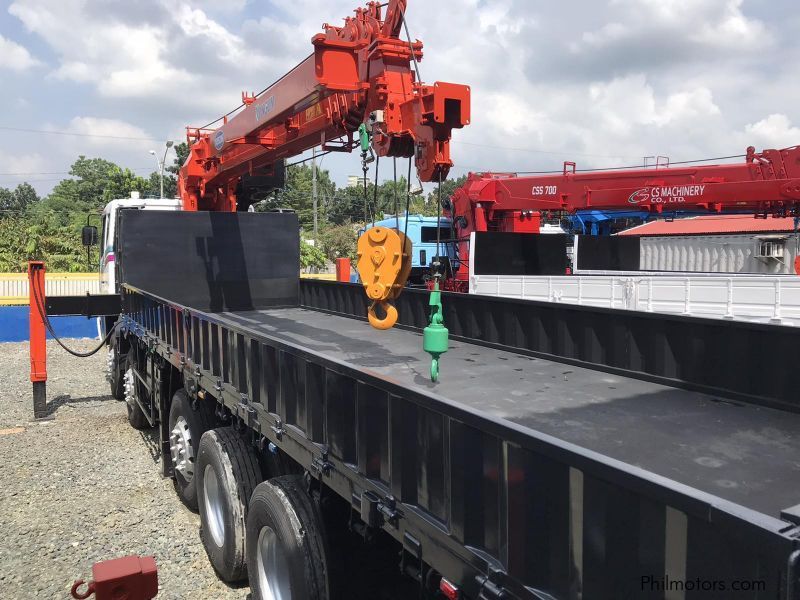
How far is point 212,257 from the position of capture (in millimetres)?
8523

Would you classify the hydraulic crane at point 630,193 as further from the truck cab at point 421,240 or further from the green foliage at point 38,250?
the green foliage at point 38,250

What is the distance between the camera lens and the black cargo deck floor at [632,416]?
2502 mm

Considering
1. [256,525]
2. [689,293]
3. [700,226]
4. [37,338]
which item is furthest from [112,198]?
[256,525]

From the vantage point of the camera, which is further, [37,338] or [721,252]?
[721,252]

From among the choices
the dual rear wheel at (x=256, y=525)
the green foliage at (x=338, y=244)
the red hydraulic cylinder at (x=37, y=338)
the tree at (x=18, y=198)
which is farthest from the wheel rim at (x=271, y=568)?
the tree at (x=18, y=198)

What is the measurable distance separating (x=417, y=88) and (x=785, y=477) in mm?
3410

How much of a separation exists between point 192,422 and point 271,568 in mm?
2167

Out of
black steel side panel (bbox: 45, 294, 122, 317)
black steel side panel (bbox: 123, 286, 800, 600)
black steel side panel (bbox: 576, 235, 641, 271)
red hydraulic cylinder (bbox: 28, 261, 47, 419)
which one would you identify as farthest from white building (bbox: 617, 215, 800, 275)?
black steel side panel (bbox: 123, 286, 800, 600)

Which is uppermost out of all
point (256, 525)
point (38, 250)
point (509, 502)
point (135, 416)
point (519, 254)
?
point (38, 250)

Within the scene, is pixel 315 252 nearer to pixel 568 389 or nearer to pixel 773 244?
pixel 773 244

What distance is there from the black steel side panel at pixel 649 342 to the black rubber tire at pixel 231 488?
242 cm

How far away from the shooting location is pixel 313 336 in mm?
6297

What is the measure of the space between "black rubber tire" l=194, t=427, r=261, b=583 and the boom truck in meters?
0.02

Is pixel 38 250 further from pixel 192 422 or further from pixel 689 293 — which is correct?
pixel 689 293
